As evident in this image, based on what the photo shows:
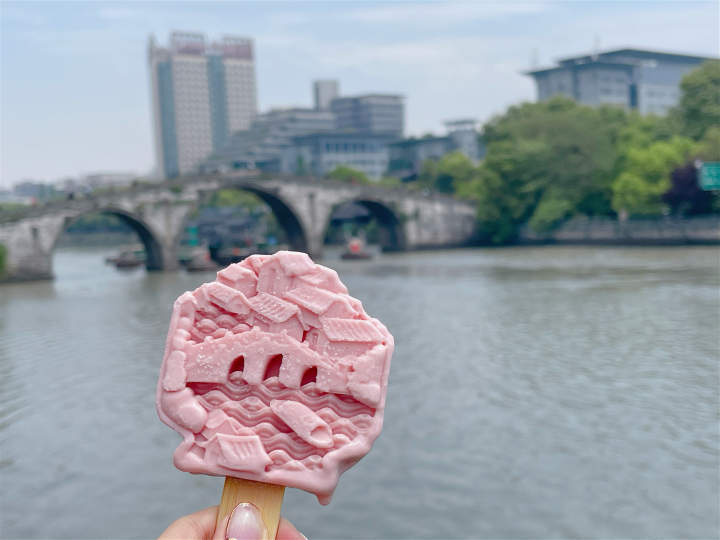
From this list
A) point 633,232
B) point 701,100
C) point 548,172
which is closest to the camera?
point 633,232

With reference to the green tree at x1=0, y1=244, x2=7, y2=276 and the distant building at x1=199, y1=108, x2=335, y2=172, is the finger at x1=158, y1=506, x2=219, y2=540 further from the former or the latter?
the distant building at x1=199, y1=108, x2=335, y2=172

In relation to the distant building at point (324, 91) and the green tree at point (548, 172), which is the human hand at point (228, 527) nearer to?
the green tree at point (548, 172)

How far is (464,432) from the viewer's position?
7.26 metres

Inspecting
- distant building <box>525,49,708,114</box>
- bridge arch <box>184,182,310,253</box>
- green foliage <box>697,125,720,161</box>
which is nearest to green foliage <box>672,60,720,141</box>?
green foliage <box>697,125,720,161</box>

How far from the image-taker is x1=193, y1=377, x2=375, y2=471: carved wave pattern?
2.29 m

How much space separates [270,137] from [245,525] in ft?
268

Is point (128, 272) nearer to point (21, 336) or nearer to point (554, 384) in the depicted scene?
point (21, 336)

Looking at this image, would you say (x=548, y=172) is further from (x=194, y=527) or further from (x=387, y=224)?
(x=194, y=527)

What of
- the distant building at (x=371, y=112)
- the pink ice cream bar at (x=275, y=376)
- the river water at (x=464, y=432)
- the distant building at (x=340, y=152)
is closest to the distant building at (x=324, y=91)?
the distant building at (x=371, y=112)

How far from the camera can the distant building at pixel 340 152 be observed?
2862 inches

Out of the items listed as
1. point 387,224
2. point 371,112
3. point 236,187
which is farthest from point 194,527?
point 371,112

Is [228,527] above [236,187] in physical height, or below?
below

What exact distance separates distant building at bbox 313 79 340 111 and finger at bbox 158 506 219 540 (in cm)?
9858

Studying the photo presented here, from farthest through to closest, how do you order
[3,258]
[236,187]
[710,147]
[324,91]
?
[324,91] < [236,187] < [710,147] < [3,258]
